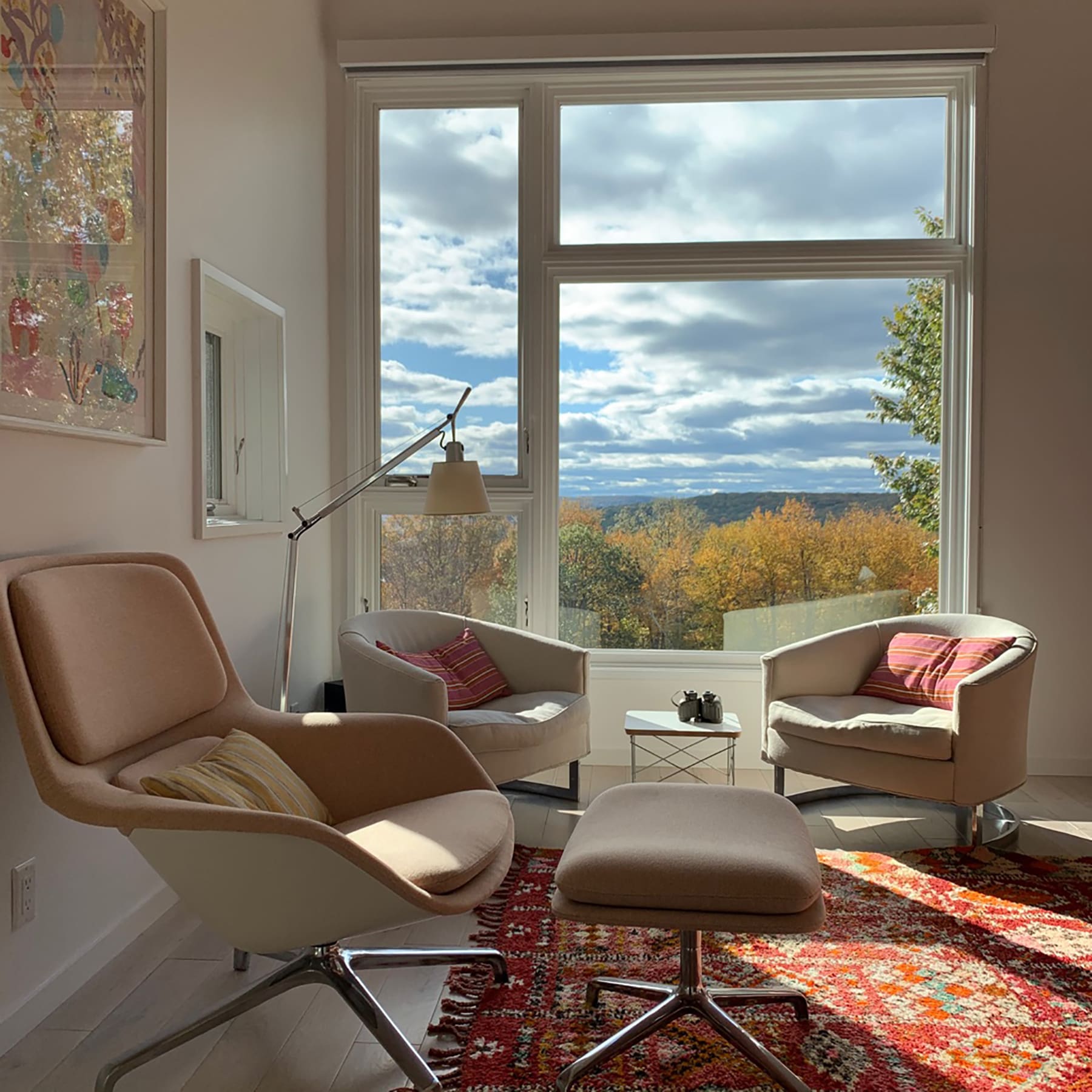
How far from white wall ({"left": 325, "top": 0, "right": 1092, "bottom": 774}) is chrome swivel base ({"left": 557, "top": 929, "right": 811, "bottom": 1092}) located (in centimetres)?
264

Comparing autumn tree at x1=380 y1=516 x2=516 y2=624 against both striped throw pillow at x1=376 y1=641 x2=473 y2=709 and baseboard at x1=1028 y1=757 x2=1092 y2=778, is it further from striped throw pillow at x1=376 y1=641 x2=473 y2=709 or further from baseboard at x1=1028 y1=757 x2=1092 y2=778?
baseboard at x1=1028 y1=757 x2=1092 y2=778

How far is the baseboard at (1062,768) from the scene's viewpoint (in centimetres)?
421

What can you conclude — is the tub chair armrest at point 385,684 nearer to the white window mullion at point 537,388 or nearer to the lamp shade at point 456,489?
the lamp shade at point 456,489

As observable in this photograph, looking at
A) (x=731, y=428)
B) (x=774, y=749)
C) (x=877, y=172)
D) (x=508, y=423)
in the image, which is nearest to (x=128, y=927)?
(x=774, y=749)

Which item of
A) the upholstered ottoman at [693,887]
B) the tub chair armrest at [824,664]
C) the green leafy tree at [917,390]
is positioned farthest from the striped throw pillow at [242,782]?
the green leafy tree at [917,390]

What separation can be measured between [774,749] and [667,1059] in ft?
5.56

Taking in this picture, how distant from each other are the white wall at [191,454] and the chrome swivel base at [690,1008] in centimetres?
119

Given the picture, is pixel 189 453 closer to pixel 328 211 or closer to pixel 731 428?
pixel 328 211

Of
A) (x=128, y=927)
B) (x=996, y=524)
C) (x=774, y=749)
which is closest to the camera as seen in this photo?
(x=128, y=927)

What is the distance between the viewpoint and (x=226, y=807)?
5.56 ft

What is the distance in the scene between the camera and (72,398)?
7.38 ft

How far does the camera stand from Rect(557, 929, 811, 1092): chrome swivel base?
1.87 meters

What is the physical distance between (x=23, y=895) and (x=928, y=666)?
300 centimetres

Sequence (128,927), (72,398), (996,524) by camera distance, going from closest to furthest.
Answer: (72,398) → (128,927) → (996,524)
